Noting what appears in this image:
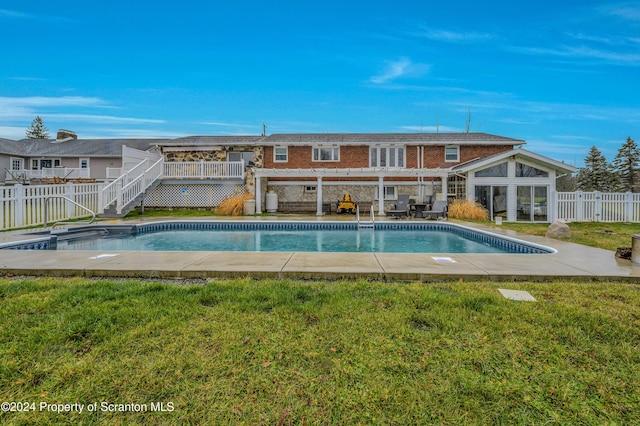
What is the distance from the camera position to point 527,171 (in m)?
15.9

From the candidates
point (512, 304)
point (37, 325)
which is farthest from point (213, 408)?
point (512, 304)

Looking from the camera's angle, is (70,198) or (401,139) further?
(401,139)

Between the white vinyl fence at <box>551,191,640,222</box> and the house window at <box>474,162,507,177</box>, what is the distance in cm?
259

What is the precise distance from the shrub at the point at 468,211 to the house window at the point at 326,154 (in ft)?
25.0

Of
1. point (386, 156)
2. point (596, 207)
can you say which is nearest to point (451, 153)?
point (386, 156)

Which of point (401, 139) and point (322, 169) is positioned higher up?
point (401, 139)

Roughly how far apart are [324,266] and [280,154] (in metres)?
16.2

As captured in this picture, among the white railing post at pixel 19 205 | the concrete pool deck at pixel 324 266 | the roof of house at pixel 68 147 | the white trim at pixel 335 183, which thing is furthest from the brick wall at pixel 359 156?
the roof of house at pixel 68 147

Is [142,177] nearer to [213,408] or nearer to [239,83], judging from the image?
[239,83]

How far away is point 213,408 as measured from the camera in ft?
5.98

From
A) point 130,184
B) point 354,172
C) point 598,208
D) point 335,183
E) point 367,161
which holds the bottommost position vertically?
point 598,208

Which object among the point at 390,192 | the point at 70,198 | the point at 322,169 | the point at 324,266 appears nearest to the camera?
the point at 324,266

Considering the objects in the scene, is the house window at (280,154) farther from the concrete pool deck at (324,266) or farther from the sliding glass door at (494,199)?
the concrete pool deck at (324,266)

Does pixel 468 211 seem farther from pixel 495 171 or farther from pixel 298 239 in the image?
pixel 298 239
